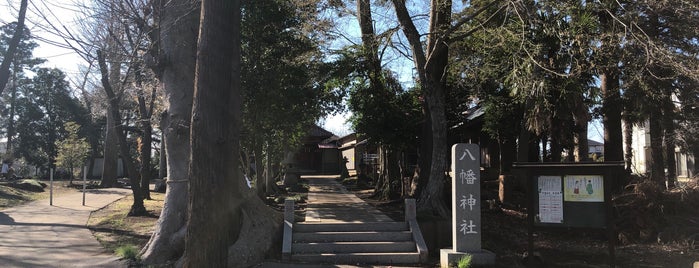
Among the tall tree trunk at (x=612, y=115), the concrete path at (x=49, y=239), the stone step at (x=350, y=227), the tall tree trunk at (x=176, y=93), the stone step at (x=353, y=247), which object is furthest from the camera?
the tall tree trunk at (x=612, y=115)

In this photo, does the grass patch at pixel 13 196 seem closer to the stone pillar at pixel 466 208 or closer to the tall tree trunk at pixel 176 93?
the tall tree trunk at pixel 176 93

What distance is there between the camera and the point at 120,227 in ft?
46.3

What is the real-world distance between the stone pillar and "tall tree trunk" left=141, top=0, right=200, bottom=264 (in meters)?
5.49

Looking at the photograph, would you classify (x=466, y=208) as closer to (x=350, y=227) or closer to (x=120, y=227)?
(x=350, y=227)

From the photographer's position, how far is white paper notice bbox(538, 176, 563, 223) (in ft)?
30.1

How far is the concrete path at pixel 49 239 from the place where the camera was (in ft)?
30.7

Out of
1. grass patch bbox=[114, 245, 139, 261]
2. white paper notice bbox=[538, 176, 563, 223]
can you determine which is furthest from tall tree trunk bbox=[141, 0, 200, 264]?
white paper notice bbox=[538, 176, 563, 223]

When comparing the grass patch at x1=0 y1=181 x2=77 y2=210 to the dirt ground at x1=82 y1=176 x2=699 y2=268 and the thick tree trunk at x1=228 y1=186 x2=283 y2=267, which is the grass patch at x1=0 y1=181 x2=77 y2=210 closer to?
the dirt ground at x1=82 y1=176 x2=699 y2=268

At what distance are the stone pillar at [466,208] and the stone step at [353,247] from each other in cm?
99

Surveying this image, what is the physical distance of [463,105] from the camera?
1912 cm

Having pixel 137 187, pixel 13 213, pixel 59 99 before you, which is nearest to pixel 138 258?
pixel 137 187

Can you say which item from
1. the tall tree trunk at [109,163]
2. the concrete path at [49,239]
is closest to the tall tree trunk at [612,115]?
the concrete path at [49,239]

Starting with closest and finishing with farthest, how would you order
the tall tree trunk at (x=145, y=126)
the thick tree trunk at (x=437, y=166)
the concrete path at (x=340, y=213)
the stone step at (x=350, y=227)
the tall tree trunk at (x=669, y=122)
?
the stone step at (x=350, y=227)
the concrete path at (x=340, y=213)
the thick tree trunk at (x=437, y=166)
the tall tree trunk at (x=669, y=122)
the tall tree trunk at (x=145, y=126)

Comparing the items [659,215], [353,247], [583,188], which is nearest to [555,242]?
[659,215]
